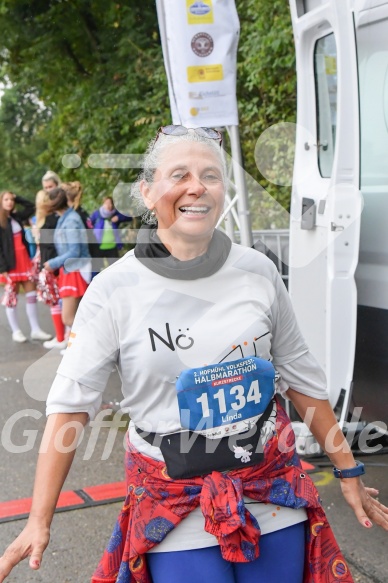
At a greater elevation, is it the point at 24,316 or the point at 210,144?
the point at 210,144

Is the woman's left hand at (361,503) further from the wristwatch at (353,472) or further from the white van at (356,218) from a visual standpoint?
the white van at (356,218)

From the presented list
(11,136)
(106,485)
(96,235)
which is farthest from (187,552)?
(11,136)

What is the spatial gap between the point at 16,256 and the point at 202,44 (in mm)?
4494

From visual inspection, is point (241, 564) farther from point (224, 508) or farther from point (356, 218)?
point (356, 218)

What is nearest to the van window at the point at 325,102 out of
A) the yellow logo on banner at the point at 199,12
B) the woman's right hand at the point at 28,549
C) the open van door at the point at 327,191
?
the open van door at the point at 327,191

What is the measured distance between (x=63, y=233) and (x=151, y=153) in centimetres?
640

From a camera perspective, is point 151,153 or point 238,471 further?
point 151,153

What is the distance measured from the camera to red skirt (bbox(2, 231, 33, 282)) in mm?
9648

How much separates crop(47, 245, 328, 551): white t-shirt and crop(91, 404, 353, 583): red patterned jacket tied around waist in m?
0.04

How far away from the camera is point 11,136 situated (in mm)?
27844

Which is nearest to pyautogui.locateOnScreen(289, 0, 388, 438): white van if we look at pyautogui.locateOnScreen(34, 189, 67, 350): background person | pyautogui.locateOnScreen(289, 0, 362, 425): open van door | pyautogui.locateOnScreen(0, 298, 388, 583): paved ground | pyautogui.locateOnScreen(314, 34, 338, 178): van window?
pyautogui.locateOnScreen(289, 0, 362, 425): open van door

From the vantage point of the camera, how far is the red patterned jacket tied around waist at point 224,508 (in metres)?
2.03

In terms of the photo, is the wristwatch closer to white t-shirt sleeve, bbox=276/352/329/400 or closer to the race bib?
white t-shirt sleeve, bbox=276/352/329/400

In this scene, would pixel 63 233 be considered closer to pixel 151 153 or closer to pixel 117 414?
pixel 117 414
